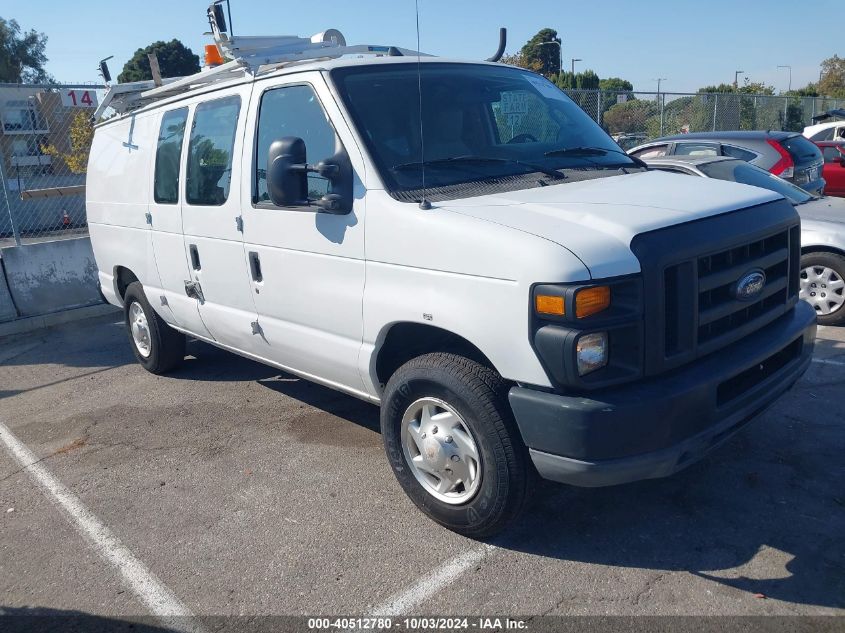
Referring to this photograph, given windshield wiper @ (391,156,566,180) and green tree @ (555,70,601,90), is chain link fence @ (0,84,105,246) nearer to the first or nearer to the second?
windshield wiper @ (391,156,566,180)

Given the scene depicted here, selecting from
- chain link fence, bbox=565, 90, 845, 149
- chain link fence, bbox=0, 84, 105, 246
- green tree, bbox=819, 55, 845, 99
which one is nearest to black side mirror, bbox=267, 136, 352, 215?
chain link fence, bbox=0, 84, 105, 246

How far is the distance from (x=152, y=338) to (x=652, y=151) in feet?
24.8

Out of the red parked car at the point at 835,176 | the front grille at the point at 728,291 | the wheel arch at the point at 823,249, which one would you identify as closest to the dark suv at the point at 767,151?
the wheel arch at the point at 823,249

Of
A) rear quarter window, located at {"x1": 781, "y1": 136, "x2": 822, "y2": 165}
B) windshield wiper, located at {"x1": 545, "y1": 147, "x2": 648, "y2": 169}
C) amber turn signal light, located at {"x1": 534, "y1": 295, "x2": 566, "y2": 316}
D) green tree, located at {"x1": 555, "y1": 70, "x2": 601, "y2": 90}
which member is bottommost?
amber turn signal light, located at {"x1": 534, "y1": 295, "x2": 566, "y2": 316}

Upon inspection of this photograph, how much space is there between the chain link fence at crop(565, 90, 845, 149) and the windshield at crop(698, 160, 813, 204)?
7.73 m

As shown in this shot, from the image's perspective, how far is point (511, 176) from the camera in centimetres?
387

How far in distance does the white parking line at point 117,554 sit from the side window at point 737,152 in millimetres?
8810

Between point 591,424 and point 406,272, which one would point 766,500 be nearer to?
point 591,424

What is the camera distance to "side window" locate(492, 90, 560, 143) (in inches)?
167

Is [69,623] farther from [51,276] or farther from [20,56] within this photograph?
[20,56]

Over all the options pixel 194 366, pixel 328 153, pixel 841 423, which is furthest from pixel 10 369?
pixel 841 423

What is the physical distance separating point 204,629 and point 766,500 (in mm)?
2776

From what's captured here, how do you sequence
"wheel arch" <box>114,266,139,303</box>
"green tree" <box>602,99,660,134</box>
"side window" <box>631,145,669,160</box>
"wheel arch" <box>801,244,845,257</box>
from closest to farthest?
"wheel arch" <box>801,244,845,257</box>, "wheel arch" <box>114,266,139,303</box>, "side window" <box>631,145,669,160</box>, "green tree" <box>602,99,660,134</box>

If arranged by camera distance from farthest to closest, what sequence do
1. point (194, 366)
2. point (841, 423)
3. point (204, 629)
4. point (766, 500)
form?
point (194, 366), point (841, 423), point (766, 500), point (204, 629)
